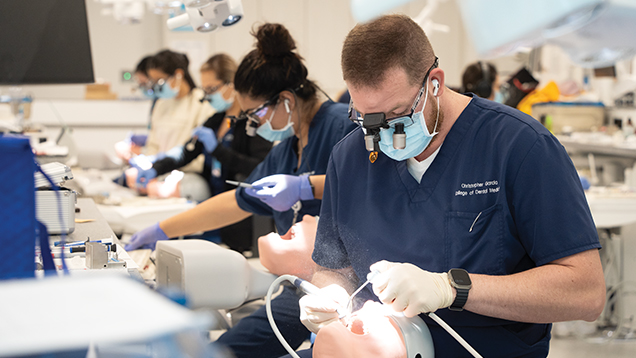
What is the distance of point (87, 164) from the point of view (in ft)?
17.8

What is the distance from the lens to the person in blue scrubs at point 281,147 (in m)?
1.87

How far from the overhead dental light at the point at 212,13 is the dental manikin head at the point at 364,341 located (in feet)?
3.29

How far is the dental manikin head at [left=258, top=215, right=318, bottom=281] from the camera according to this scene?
1675mm

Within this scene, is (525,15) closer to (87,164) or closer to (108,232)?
(108,232)

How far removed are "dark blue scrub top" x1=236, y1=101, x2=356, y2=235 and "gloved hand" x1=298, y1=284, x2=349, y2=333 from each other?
2.16ft

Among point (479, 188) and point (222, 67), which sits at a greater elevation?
point (222, 67)

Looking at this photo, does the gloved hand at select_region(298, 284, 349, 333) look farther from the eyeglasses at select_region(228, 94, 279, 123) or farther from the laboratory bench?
the eyeglasses at select_region(228, 94, 279, 123)

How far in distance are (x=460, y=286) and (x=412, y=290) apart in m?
0.10

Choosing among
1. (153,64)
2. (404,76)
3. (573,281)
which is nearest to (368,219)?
(404,76)

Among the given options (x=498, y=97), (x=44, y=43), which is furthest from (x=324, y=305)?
(x=498, y=97)

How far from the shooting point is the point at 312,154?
2061 millimetres

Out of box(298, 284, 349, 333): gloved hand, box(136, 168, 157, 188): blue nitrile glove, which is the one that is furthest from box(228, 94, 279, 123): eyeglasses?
box(136, 168, 157, 188): blue nitrile glove

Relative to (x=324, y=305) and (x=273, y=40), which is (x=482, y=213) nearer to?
(x=324, y=305)

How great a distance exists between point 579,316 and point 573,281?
9 cm
